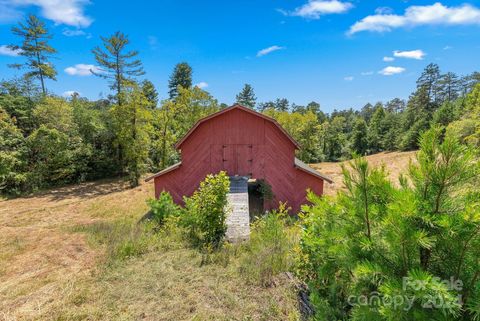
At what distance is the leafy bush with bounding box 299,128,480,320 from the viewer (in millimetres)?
1421

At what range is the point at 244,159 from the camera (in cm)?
1312

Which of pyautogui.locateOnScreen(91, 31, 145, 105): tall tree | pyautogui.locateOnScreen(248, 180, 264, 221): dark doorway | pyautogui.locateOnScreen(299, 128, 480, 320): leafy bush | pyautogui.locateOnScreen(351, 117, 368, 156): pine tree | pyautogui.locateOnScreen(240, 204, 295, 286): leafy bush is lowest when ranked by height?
pyautogui.locateOnScreen(248, 180, 264, 221): dark doorway

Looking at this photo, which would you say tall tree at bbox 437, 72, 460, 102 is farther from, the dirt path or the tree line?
the dirt path

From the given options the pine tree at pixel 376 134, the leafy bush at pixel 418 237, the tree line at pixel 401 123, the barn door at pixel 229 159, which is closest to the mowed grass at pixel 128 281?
the leafy bush at pixel 418 237

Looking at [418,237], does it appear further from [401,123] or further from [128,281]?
[401,123]

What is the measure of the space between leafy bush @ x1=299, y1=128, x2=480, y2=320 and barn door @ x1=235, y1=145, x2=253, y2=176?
36.2 ft

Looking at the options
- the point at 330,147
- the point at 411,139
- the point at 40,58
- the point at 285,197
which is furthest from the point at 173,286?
the point at 330,147

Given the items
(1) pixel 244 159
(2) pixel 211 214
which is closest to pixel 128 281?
(2) pixel 211 214

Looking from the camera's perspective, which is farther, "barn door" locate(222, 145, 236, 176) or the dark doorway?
the dark doorway

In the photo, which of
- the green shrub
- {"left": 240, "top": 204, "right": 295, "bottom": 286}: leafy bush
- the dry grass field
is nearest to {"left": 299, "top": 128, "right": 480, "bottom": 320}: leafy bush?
the dry grass field

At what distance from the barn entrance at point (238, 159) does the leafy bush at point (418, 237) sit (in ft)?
36.2

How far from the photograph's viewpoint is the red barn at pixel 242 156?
1298 centimetres

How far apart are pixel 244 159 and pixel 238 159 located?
32 centimetres

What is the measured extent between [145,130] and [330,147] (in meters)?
36.5
